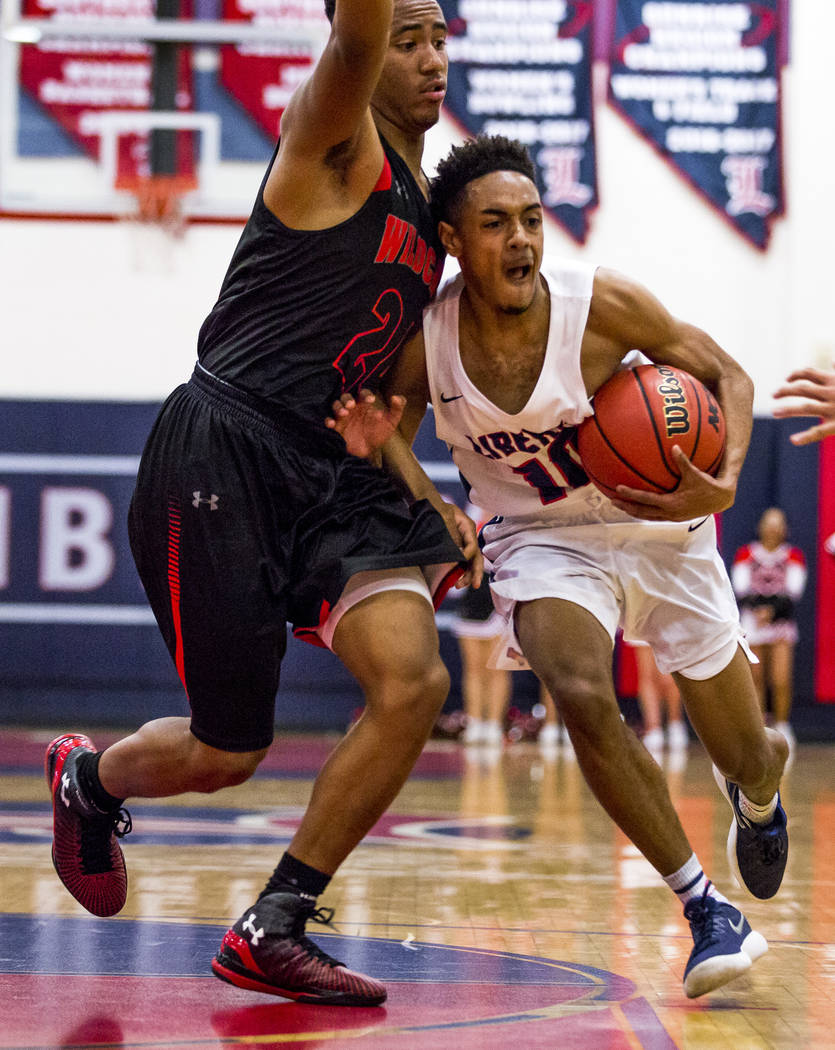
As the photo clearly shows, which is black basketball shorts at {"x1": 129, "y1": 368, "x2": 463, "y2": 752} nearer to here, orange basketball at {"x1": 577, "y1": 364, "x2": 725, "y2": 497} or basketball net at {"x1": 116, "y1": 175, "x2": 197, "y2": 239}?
orange basketball at {"x1": 577, "y1": 364, "x2": 725, "y2": 497}

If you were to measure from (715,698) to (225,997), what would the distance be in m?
1.37

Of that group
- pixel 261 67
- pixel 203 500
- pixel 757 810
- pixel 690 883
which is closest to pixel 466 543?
pixel 203 500

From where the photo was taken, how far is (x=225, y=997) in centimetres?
297

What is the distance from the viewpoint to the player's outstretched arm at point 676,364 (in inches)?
127

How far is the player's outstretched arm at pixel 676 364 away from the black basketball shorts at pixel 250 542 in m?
0.53

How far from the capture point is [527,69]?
37.6 feet

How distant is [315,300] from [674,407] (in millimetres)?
869

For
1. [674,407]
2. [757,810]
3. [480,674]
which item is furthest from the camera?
[480,674]

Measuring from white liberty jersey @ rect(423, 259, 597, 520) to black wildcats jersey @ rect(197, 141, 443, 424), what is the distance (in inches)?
9.4

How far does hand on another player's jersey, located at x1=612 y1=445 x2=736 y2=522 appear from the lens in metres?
3.20

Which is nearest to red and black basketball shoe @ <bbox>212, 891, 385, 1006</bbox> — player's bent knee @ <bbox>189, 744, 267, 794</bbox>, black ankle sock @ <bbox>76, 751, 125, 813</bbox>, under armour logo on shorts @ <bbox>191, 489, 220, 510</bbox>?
player's bent knee @ <bbox>189, 744, 267, 794</bbox>

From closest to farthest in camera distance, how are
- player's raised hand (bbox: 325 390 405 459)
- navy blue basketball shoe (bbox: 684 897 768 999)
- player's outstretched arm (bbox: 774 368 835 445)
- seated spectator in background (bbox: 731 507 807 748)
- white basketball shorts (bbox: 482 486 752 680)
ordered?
1. navy blue basketball shoe (bbox: 684 897 768 999)
2. player's raised hand (bbox: 325 390 405 459)
3. player's outstretched arm (bbox: 774 368 835 445)
4. white basketball shorts (bbox: 482 486 752 680)
5. seated spectator in background (bbox: 731 507 807 748)

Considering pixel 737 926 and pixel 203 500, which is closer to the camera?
pixel 203 500

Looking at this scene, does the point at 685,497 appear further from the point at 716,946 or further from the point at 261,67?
the point at 261,67
